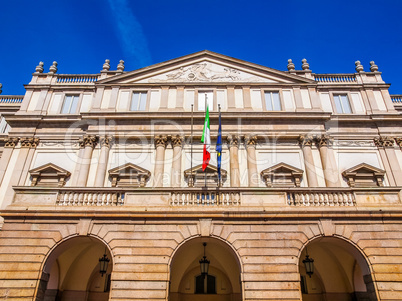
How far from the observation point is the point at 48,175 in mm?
20641

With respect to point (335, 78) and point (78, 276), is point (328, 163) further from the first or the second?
point (78, 276)

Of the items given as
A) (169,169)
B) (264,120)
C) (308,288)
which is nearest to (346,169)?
(264,120)

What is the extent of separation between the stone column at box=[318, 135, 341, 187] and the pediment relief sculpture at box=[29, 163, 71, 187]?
16.8m

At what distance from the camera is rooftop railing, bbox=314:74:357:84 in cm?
2533

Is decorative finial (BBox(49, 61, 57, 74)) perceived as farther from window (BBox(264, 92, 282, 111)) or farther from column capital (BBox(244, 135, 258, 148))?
window (BBox(264, 92, 282, 111))

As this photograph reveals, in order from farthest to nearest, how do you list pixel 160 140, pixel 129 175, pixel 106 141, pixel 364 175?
pixel 106 141 < pixel 160 140 < pixel 364 175 < pixel 129 175

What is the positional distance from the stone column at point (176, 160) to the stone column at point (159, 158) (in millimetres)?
702

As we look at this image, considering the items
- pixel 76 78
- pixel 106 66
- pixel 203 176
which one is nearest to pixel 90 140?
pixel 76 78

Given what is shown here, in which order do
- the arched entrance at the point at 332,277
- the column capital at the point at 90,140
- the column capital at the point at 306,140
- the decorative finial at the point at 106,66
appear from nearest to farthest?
the arched entrance at the point at 332,277 < the column capital at the point at 306,140 < the column capital at the point at 90,140 < the decorative finial at the point at 106,66

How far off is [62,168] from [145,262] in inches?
493

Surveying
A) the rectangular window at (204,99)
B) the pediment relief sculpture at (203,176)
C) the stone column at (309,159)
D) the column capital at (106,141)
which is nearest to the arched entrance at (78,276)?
the pediment relief sculpture at (203,176)

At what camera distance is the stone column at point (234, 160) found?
64.3 ft

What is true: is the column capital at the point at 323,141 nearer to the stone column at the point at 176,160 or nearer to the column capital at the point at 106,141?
the stone column at the point at 176,160

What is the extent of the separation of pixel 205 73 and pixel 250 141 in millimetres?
7380
